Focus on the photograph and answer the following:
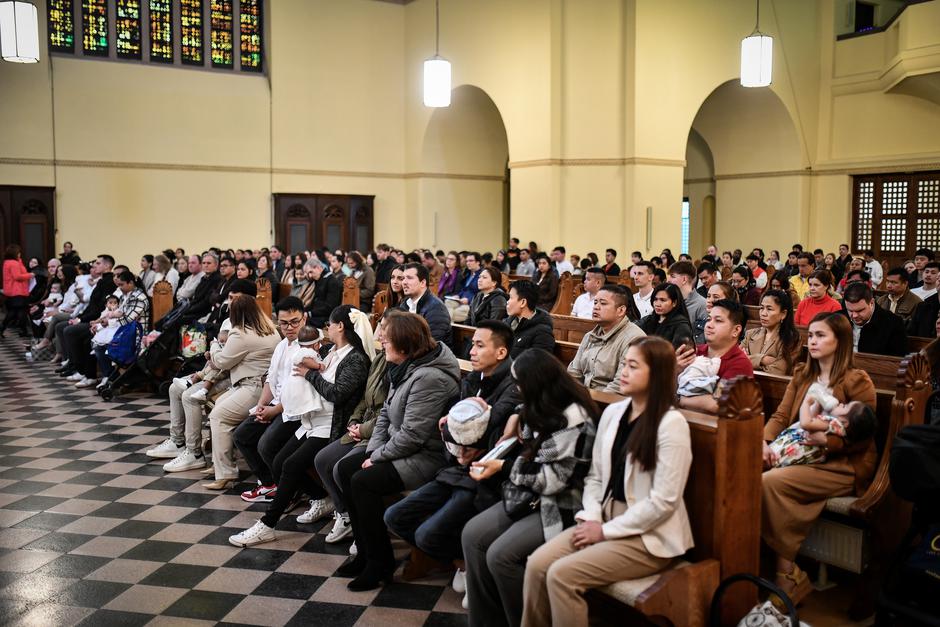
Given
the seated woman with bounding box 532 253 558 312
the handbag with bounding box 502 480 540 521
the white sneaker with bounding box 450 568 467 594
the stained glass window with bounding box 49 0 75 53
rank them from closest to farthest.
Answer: the handbag with bounding box 502 480 540 521 < the white sneaker with bounding box 450 568 467 594 < the seated woman with bounding box 532 253 558 312 < the stained glass window with bounding box 49 0 75 53

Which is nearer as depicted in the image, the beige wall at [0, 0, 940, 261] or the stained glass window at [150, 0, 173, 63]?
the beige wall at [0, 0, 940, 261]

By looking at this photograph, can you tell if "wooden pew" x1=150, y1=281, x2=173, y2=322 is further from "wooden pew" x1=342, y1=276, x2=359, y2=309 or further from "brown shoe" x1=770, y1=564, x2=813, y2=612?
"brown shoe" x1=770, y1=564, x2=813, y2=612

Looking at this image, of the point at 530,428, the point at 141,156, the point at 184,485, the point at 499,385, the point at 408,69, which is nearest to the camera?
the point at 530,428

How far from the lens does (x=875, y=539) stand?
11.8 ft

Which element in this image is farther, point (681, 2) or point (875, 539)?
point (681, 2)

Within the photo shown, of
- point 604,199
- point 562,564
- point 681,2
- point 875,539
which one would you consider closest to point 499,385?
point 562,564

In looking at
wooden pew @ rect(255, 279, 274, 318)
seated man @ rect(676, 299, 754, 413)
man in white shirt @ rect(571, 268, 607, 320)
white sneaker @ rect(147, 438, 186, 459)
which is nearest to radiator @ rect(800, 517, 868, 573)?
seated man @ rect(676, 299, 754, 413)

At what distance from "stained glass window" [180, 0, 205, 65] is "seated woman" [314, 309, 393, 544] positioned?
46.8 ft

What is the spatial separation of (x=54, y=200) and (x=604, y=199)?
34.4ft

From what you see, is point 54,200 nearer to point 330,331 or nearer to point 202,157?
point 202,157

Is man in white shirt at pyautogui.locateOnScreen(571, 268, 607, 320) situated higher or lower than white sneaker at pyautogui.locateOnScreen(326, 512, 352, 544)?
higher

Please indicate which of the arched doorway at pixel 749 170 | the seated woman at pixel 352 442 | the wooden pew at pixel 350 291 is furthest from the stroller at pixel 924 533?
the arched doorway at pixel 749 170

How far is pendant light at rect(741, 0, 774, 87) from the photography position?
1221 centimetres

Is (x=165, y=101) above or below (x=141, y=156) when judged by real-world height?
above
